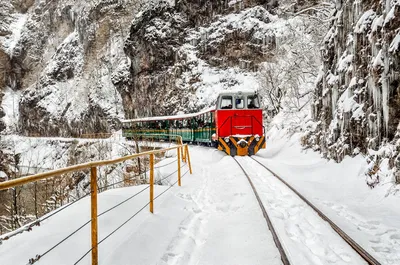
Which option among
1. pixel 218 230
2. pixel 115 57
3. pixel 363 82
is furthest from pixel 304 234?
pixel 115 57

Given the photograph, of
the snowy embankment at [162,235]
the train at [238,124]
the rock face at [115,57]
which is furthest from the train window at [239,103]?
the rock face at [115,57]

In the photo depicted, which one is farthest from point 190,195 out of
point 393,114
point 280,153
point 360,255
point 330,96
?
point 280,153

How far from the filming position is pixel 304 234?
4.87 meters

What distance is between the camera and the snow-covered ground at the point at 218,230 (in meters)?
3.87

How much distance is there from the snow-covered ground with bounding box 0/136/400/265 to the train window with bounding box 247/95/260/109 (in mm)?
10059

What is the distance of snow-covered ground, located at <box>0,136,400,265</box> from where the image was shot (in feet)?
12.7

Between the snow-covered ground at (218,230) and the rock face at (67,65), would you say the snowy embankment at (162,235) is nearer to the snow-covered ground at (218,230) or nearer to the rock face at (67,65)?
the snow-covered ground at (218,230)

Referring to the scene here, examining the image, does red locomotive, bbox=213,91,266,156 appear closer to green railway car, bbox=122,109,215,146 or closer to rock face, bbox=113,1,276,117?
green railway car, bbox=122,109,215,146

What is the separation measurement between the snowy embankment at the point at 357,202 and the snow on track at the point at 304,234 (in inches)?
11.3

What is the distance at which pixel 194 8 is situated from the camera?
50.9 m

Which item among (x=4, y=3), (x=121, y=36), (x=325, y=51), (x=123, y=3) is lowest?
(x=325, y=51)

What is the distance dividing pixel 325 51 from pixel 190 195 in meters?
9.92

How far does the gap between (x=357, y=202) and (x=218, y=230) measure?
3.84 meters

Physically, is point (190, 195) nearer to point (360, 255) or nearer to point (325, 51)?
point (360, 255)
